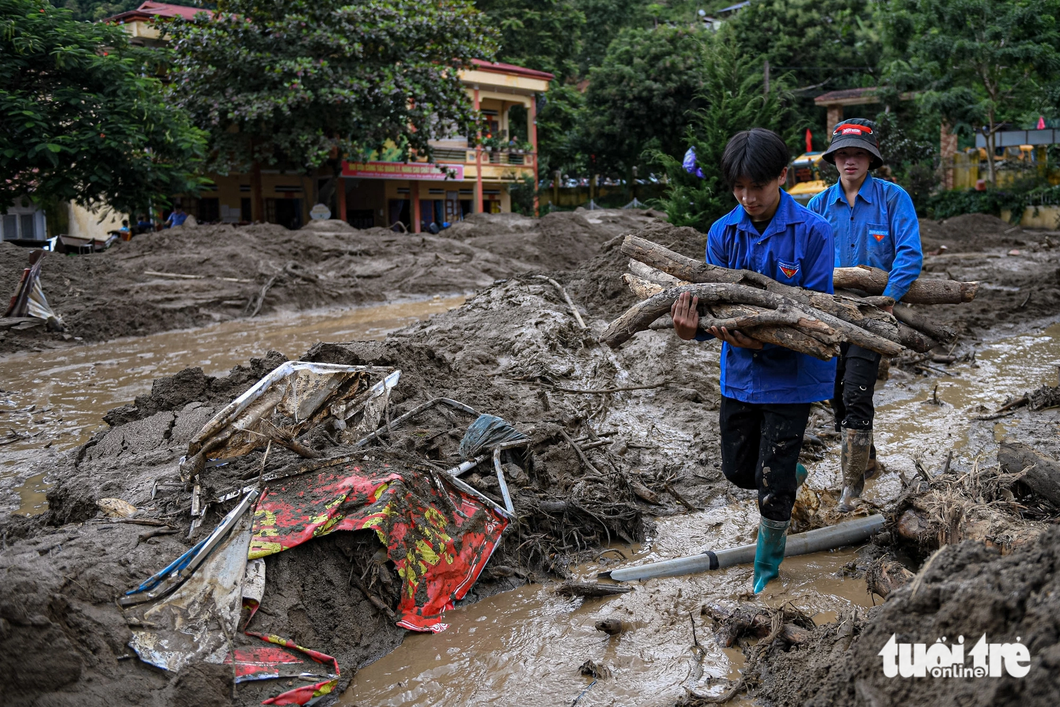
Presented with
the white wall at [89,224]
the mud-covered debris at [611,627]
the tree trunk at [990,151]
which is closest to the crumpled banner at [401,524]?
the mud-covered debris at [611,627]

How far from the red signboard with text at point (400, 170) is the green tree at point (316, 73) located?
Result: 3846 millimetres

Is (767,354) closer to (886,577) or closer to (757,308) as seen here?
(757,308)

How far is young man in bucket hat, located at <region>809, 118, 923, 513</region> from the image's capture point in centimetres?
396

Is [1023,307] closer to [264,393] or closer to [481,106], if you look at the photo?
[264,393]

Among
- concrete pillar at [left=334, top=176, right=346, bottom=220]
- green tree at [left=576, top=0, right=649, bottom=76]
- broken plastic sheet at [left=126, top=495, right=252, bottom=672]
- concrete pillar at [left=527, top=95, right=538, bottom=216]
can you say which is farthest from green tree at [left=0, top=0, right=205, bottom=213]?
green tree at [left=576, top=0, right=649, bottom=76]

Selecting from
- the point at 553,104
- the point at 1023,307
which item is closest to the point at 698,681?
the point at 1023,307

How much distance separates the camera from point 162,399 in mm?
5793

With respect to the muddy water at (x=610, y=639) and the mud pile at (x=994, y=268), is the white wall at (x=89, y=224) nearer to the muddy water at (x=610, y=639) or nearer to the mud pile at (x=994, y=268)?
the mud pile at (x=994, y=268)

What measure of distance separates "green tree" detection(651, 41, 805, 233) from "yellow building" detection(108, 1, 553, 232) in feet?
23.0

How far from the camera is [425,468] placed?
361cm

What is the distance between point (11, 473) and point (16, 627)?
3.55 metres

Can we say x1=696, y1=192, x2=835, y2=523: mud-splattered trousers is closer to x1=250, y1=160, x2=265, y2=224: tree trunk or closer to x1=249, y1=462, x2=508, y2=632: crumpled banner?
x1=249, y1=462, x2=508, y2=632: crumpled banner

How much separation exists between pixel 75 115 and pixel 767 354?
13835 mm

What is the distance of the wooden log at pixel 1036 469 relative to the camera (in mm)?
3355
